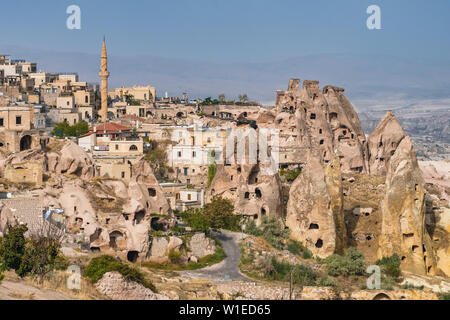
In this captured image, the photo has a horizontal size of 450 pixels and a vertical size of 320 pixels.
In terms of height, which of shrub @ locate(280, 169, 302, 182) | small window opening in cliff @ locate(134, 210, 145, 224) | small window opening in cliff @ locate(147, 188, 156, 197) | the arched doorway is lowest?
small window opening in cliff @ locate(134, 210, 145, 224)

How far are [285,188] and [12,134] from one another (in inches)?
766

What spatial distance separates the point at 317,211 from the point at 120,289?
22.9m

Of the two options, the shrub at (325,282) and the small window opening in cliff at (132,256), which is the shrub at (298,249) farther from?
the small window opening in cliff at (132,256)

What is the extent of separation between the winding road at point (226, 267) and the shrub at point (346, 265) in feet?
17.4

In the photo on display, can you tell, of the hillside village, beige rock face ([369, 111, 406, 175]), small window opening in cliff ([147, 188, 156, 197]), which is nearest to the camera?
the hillside village

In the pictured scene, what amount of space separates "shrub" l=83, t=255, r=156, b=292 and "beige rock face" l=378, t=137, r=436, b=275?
72.6 feet

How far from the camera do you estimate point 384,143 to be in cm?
8125

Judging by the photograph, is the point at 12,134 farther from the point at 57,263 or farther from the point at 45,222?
the point at 57,263

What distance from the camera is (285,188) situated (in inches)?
2486

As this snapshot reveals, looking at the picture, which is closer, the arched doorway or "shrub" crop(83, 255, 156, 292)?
"shrub" crop(83, 255, 156, 292)

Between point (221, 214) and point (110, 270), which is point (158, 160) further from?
point (110, 270)

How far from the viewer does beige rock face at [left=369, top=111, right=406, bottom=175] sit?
80.6 metres

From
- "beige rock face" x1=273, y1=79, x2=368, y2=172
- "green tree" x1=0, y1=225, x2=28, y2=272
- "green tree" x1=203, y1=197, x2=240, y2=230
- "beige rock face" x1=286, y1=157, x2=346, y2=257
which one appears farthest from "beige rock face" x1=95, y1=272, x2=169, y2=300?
"beige rock face" x1=273, y1=79, x2=368, y2=172

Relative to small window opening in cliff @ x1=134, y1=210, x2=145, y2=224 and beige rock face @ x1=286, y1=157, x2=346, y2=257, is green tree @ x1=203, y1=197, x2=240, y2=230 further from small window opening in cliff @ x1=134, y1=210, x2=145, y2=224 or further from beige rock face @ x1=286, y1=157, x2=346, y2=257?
small window opening in cliff @ x1=134, y1=210, x2=145, y2=224
